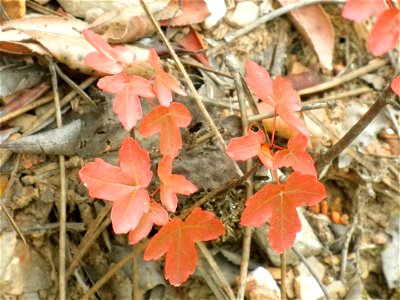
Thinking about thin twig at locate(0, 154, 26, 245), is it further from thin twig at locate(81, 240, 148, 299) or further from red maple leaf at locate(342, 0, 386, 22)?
red maple leaf at locate(342, 0, 386, 22)

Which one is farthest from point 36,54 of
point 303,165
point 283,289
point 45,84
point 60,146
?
point 283,289

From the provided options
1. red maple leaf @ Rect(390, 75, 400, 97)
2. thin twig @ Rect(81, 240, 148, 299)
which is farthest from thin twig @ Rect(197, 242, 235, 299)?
red maple leaf @ Rect(390, 75, 400, 97)

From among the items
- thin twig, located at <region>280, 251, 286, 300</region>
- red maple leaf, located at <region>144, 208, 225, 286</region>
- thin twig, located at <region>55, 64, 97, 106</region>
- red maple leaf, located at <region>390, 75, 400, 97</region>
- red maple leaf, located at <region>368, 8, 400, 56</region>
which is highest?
red maple leaf, located at <region>368, 8, 400, 56</region>

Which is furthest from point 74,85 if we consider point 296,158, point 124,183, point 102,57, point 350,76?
point 350,76

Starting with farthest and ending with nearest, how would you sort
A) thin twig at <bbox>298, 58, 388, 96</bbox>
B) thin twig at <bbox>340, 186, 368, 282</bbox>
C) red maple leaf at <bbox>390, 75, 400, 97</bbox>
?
thin twig at <bbox>298, 58, 388, 96</bbox> < thin twig at <bbox>340, 186, 368, 282</bbox> < red maple leaf at <bbox>390, 75, 400, 97</bbox>

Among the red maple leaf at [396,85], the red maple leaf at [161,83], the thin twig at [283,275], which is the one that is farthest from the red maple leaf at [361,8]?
the thin twig at [283,275]
